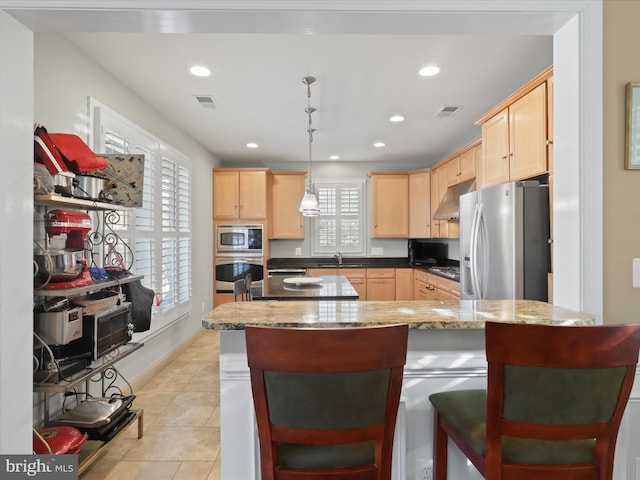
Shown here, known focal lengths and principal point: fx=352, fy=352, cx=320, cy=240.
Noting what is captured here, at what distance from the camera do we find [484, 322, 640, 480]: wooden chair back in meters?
Answer: 0.86

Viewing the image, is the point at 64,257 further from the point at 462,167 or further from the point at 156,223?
the point at 462,167

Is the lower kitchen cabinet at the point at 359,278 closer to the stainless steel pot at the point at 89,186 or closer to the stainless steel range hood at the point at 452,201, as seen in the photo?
the stainless steel range hood at the point at 452,201

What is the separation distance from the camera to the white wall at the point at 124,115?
6.70 feet

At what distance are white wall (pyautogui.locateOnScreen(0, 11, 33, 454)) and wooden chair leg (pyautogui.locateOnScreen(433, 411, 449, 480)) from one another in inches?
62.9

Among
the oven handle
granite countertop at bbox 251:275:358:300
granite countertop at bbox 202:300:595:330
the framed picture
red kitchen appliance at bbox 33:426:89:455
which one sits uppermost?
the framed picture

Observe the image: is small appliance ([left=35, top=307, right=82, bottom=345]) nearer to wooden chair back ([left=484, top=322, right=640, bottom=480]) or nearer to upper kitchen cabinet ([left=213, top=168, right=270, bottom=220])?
wooden chair back ([left=484, top=322, right=640, bottom=480])

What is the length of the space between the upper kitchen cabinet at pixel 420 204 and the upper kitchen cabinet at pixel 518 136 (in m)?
2.27

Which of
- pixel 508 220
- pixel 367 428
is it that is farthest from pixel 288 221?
pixel 367 428

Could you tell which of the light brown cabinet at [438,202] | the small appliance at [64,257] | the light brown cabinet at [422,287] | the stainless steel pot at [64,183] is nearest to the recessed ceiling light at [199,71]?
the stainless steel pot at [64,183]

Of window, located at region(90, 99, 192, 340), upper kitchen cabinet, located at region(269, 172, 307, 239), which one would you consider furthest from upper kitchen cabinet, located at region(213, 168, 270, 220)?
window, located at region(90, 99, 192, 340)

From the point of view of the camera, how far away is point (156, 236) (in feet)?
11.1

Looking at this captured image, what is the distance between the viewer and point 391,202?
18.2 feet

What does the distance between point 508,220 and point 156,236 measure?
303cm

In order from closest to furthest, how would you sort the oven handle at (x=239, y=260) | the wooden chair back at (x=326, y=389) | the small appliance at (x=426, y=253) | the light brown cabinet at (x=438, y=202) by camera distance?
the wooden chair back at (x=326, y=389) → the light brown cabinet at (x=438, y=202) → the oven handle at (x=239, y=260) → the small appliance at (x=426, y=253)
